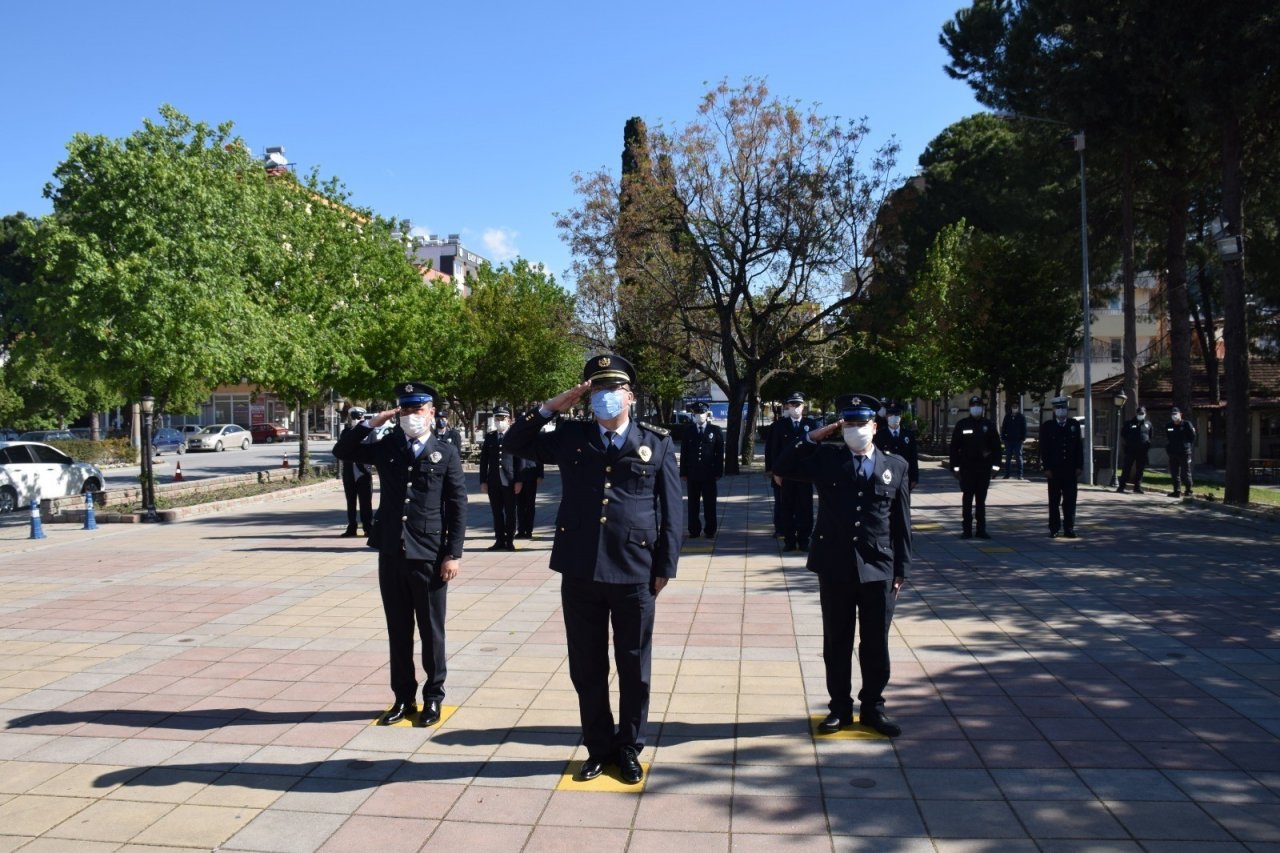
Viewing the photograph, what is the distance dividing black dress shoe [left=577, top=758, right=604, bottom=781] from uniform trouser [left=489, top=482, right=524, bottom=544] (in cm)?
801

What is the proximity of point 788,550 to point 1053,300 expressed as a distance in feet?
58.6

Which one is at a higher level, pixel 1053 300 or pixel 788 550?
pixel 1053 300

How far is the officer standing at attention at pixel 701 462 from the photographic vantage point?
1365 cm

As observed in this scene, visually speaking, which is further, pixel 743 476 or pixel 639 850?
pixel 743 476

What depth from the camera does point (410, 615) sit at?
5.64 meters

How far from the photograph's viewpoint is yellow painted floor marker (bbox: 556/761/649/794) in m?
4.67

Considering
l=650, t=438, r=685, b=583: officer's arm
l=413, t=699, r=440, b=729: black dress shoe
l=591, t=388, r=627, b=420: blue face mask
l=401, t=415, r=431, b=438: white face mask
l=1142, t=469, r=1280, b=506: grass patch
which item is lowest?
l=413, t=699, r=440, b=729: black dress shoe

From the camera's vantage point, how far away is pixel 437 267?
3757 inches

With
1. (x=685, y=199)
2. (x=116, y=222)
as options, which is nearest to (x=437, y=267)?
(x=685, y=199)

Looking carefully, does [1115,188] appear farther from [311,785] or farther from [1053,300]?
[311,785]

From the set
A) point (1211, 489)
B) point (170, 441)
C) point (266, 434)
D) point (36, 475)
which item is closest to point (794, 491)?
point (1211, 489)

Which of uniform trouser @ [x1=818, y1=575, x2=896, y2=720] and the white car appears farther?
the white car

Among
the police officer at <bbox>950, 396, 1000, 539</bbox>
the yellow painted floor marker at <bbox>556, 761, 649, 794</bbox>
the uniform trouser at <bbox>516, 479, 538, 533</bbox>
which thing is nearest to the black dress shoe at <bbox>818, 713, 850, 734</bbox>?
the yellow painted floor marker at <bbox>556, 761, 649, 794</bbox>

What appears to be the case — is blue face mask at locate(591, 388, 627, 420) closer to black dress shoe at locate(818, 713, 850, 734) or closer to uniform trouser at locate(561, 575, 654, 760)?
uniform trouser at locate(561, 575, 654, 760)
